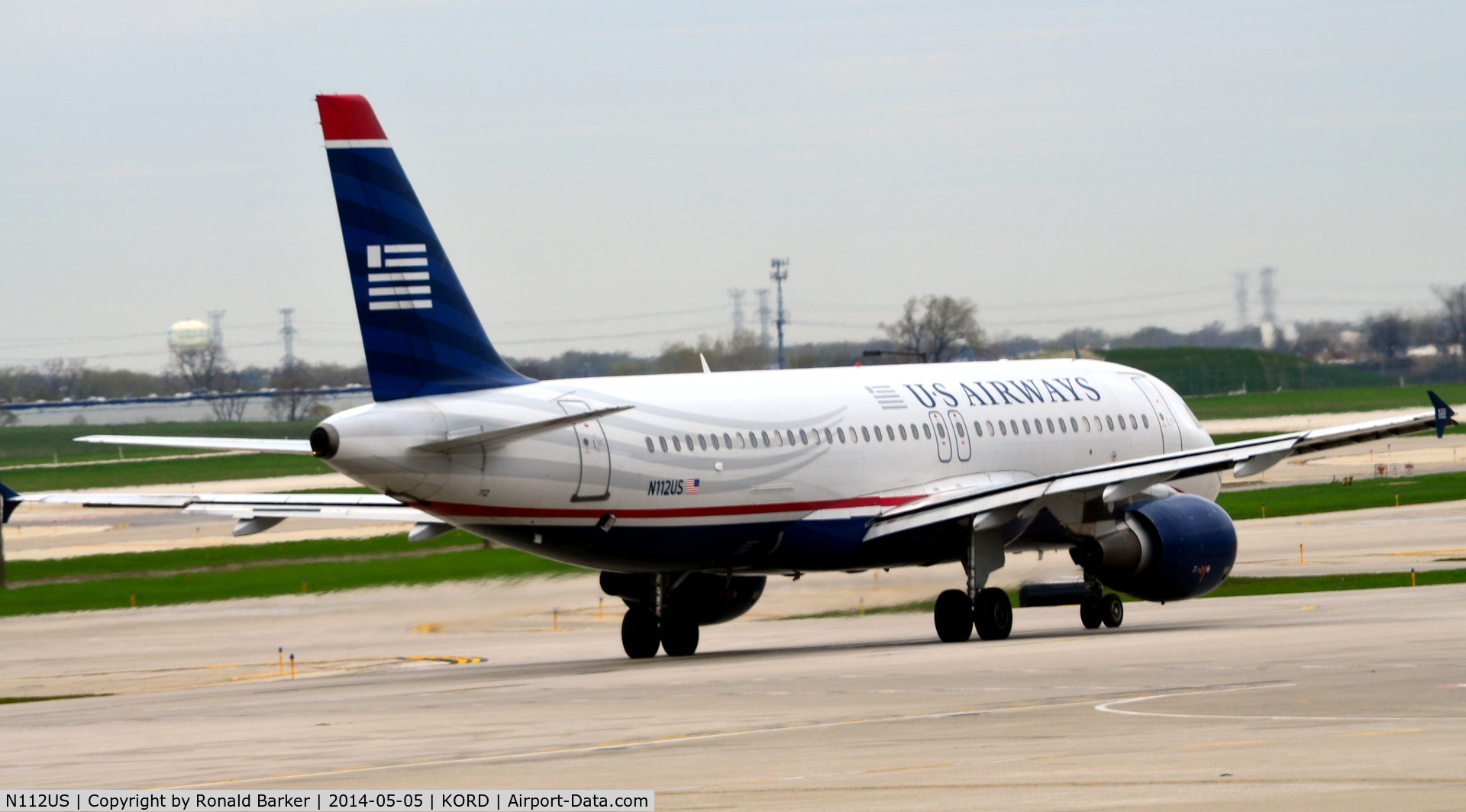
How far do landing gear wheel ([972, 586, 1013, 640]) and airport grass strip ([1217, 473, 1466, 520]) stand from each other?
32.4 metres

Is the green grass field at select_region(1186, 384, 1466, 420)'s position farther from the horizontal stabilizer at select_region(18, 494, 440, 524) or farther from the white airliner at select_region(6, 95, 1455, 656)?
the horizontal stabilizer at select_region(18, 494, 440, 524)

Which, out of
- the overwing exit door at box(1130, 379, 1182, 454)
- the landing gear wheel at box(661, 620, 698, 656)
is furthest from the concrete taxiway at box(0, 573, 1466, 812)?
the overwing exit door at box(1130, 379, 1182, 454)

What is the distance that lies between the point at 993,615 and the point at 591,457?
23.4 feet

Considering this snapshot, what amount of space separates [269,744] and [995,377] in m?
18.7

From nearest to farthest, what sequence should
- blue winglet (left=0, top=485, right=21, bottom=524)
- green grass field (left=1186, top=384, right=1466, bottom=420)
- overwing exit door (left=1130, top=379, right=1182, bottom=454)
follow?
blue winglet (left=0, top=485, right=21, bottom=524), overwing exit door (left=1130, top=379, right=1182, bottom=454), green grass field (left=1186, top=384, right=1466, bottom=420)

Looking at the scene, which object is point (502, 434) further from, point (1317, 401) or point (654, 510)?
point (1317, 401)

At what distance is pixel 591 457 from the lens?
29.0 meters

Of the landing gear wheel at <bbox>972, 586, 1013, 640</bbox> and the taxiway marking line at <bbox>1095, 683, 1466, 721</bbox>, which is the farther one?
the landing gear wheel at <bbox>972, 586, 1013, 640</bbox>

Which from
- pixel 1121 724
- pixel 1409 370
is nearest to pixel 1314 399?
pixel 1409 370

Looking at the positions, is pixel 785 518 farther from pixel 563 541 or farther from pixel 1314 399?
pixel 1314 399

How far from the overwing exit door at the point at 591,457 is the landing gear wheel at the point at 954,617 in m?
6.15

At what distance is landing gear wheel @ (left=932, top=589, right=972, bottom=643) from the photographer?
106 ft

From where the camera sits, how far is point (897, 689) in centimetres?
2334
